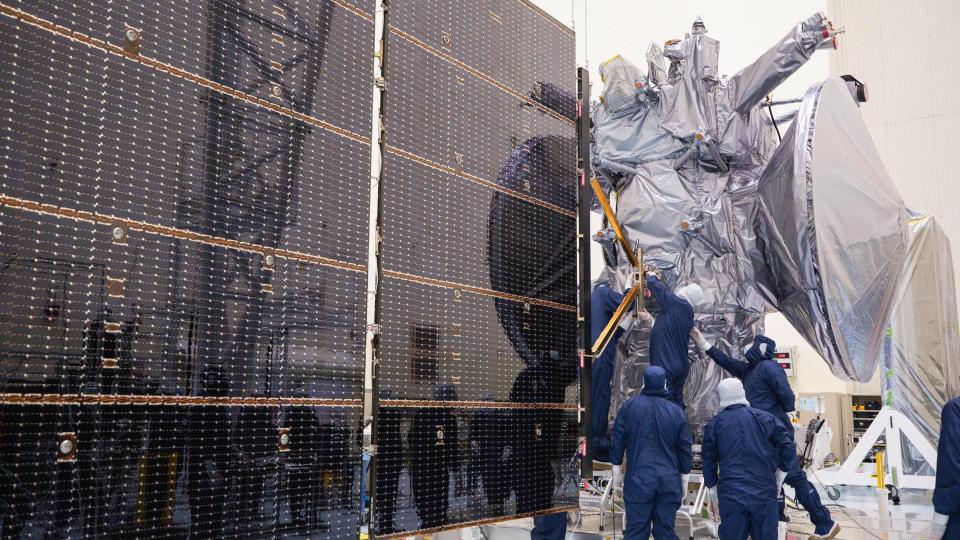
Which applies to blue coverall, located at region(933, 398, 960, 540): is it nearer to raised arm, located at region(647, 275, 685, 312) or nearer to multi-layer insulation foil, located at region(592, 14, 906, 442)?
multi-layer insulation foil, located at region(592, 14, 906, 442)

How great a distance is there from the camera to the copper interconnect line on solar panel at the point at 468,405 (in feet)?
13.4

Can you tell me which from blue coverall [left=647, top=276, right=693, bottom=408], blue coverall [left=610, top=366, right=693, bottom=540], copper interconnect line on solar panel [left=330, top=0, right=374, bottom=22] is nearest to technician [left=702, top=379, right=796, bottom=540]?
blue coverall [left=610, top=366, right=693, bottom=540]

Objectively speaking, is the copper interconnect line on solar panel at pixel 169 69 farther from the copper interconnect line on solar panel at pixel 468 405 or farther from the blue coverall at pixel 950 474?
the blue coverall at pixel 950 474

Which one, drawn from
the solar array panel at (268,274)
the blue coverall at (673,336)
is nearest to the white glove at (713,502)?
the blue coverall at (673,336)

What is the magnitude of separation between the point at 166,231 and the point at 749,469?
469cm

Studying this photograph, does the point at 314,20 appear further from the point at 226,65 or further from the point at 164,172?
the point at 164,172

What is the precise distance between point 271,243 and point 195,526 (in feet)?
4.09

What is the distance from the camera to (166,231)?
3.20 m

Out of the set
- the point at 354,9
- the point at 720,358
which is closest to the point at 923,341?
the point at 720,358

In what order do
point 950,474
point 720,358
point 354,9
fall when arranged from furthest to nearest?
point 720,358, point 950,474, point 354,9

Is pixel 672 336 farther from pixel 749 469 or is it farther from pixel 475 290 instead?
pixel 475 290

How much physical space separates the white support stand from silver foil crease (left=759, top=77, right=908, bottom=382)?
144 inches

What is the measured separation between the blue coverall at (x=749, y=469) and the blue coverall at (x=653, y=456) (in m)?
0.32

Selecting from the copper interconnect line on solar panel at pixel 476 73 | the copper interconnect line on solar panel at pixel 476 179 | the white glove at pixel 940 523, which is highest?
the copper interconnect line on solar panel at pixel 476 73
